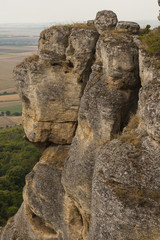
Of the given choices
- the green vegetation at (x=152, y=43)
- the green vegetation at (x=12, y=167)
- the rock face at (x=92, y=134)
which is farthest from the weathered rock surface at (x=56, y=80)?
the green vegetation at (x=12, y=167)

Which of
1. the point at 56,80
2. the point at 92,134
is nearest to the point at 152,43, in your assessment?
the point at 92,134

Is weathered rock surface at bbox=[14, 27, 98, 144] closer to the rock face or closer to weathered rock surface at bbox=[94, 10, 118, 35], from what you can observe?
the rock face

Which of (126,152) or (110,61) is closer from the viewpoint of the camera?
(126,152)

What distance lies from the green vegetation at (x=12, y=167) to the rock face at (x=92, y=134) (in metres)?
8.17

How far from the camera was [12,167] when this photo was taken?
38719 millimetres

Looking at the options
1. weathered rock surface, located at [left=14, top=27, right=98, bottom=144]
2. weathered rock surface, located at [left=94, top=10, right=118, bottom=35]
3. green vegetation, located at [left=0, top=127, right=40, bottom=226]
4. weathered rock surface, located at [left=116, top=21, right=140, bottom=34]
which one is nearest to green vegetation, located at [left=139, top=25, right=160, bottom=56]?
weathered rock surface, located at [left=116, top=21, right=140, bottom=34]

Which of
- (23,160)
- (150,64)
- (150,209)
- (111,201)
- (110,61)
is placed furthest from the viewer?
(23,160)

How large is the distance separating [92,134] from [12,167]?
28.3m

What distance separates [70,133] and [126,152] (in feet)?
24.0

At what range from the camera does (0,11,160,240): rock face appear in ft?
31.0

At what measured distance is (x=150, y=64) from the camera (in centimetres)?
1038

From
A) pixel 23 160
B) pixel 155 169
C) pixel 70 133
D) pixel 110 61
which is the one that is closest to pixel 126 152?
pixel 155 169

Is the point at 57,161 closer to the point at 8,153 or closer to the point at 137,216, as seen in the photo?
the point at 137,216

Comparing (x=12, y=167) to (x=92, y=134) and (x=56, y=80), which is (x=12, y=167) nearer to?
(x=56, y=80)
